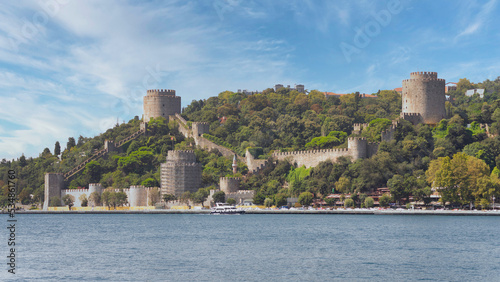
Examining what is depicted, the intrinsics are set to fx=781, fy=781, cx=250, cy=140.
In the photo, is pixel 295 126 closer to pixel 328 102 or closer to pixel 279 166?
pixel 279 166

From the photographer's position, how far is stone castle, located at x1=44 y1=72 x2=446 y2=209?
62069 millimetres

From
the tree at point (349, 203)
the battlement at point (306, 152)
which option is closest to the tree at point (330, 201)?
the tree at point (349, 203)

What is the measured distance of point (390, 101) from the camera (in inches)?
3622

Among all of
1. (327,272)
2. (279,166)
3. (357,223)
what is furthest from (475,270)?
(279,166)

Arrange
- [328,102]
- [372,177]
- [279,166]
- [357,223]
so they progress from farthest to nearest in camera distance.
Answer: [328,102] < [279,166] < [372,177] < [357,223]

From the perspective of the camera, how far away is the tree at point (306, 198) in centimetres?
6031

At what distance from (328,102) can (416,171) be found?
33.6 meters

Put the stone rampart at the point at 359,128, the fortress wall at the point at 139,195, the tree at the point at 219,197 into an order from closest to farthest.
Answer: the tree at the point at 219,197 → the stone rampart at the point at 359,128 → the fortress wall at the point at 139,195

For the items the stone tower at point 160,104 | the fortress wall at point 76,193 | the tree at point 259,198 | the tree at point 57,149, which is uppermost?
the stone tower at point 160,104

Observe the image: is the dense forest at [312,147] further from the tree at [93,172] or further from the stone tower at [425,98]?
the stone tower at [425,98]

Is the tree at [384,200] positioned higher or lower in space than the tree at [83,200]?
lower

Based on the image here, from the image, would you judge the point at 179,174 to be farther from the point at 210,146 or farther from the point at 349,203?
the point at 349,203

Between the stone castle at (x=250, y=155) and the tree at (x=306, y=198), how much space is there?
3.71m

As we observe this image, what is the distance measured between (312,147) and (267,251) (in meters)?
35.9
